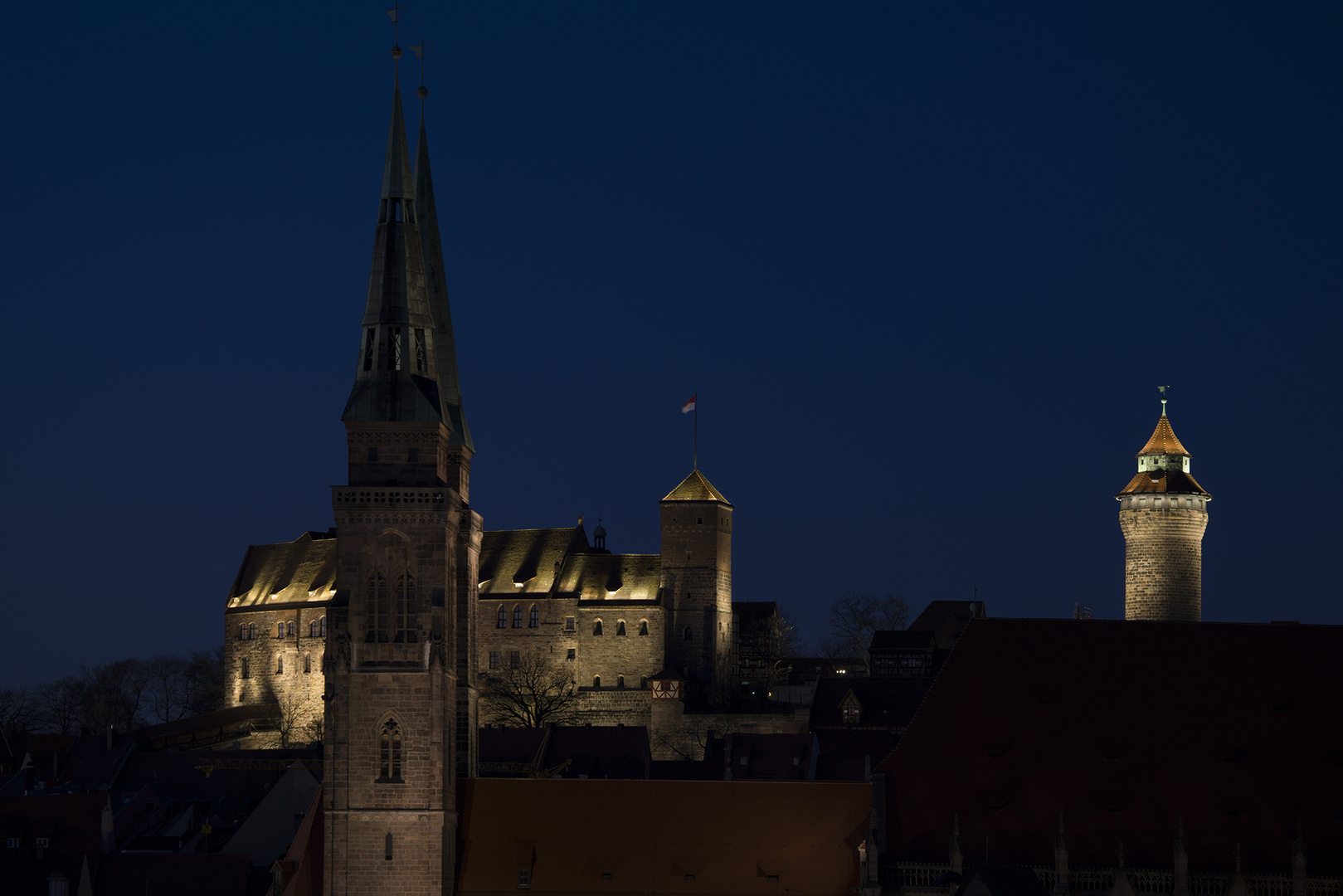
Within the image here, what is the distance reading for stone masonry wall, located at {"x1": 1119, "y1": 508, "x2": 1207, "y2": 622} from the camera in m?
113

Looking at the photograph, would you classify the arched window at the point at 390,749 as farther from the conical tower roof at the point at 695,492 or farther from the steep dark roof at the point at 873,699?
the conical tower roof at the point at 695,492

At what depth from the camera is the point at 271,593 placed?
148 m

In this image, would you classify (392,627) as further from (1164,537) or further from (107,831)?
(1164,537)

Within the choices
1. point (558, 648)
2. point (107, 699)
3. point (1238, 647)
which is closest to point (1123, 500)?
point (558, 648)

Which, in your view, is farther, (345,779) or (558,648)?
(558,648)

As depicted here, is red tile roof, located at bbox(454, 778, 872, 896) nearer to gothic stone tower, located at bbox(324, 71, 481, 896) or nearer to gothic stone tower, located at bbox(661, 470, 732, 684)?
gothic stone tower, located at bbox(324, 71, 481, 896)

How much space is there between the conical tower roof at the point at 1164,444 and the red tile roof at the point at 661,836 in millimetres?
74241

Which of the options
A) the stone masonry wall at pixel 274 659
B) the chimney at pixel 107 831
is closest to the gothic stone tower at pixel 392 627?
the chimney at pixel 107 831

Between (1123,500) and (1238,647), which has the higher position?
(1123,500)

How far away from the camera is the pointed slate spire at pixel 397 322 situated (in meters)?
50.6

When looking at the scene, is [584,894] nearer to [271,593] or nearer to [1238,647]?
[1238,647]

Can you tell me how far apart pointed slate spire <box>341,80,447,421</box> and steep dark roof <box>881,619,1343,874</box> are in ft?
51.6

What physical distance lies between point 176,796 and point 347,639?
2169 inches

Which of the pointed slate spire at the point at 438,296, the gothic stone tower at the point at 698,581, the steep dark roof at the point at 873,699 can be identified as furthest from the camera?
the gothic stone tower at the point at 698,581
